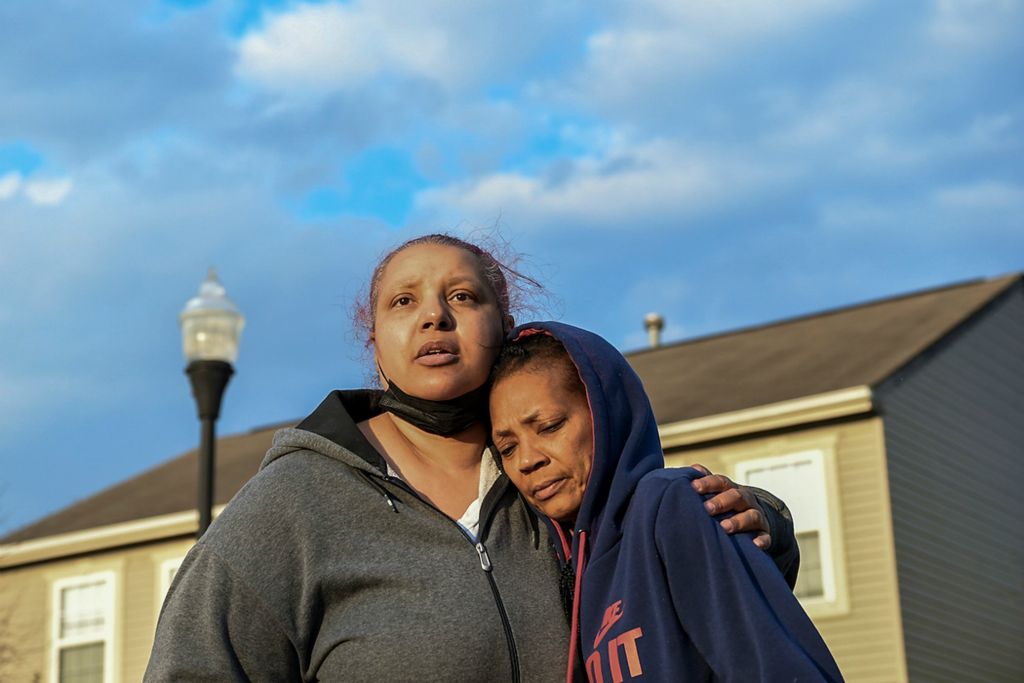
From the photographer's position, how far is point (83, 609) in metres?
20.1

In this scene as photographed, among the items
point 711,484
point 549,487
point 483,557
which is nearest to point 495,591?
point 483,557

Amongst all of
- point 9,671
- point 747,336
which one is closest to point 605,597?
point 747,336

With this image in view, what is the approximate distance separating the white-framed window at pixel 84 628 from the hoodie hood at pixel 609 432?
56.7 ft

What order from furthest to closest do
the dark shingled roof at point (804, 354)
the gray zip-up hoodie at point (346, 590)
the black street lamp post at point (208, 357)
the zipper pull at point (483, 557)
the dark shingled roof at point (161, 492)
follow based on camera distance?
the dark shingled roof at point (161, 492) → the dark shingled roof at point (804, 354) → the black street lamp post at point (208, 357) → the zipper pull at point (483, 557) → the gray zip-up hoodie at point (346, 590)

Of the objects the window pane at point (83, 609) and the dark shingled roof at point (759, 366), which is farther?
the window pane at point (83, 609)

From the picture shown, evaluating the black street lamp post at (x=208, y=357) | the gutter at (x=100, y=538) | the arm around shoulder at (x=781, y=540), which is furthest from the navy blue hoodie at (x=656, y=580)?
the gutter at (x=100, y=538)

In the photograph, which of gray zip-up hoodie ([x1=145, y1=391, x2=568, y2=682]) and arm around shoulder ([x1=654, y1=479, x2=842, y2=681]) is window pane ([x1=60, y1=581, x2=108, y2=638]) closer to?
gray zip-up hoodie ([x1=145, y1=391, x2=568, y2=682])

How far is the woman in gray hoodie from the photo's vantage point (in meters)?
3.12

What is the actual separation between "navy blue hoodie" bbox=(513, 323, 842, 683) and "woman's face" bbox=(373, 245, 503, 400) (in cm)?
20

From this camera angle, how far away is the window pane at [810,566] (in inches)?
596

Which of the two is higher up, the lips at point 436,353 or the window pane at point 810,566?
the window pane at point 810,566

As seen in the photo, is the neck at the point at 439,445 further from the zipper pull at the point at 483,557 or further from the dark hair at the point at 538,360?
the zipper pull at the point at 483,557

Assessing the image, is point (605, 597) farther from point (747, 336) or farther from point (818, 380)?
point (747, 336)

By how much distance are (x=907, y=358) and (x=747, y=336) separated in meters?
3.68
